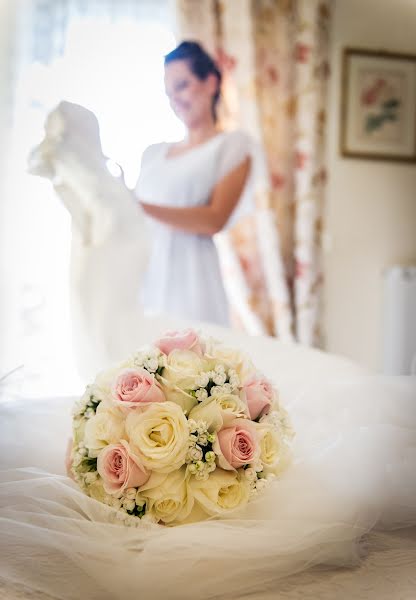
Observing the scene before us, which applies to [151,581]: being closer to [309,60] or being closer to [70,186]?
[70,186]

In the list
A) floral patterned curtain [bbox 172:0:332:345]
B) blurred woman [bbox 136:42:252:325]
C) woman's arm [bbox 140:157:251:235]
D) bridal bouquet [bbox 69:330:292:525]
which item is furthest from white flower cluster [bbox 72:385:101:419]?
floral patterned curtain [bbox 172:0:332:345]

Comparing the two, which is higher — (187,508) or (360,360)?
(187,508)

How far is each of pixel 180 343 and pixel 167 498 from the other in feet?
0.52

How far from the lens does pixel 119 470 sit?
54 centimetres

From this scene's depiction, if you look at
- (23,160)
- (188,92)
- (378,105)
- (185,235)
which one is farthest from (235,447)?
(378,105)

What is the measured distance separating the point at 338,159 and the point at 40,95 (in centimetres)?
194

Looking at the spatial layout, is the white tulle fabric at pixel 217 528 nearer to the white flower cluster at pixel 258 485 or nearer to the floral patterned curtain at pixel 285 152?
the white flower cluster at pixel 258 485

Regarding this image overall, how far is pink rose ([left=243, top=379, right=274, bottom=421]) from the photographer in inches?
23.4

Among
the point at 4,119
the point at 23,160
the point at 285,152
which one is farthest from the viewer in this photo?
the point at 285,152

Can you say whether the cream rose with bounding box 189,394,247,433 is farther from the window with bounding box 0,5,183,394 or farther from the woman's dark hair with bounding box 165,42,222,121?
the woman's dark hair with bounding box 165,42,222,121

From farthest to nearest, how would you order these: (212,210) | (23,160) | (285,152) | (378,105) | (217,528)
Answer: (378,105), (285,152), (212,210), (23,160), (217,528)

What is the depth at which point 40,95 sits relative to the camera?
1462 mm

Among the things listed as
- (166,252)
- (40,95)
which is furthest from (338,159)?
(40,95)

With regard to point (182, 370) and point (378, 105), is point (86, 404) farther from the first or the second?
point (378, 105)
